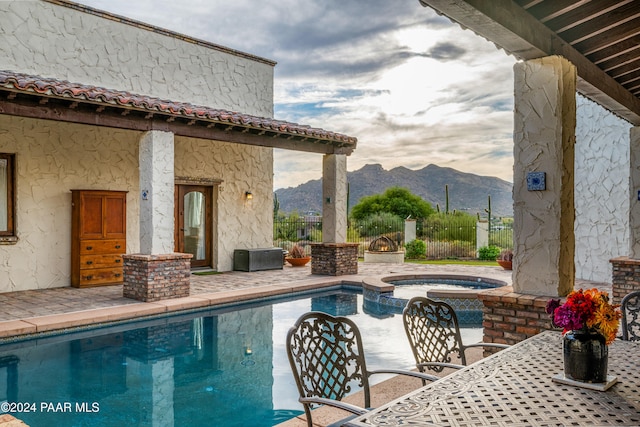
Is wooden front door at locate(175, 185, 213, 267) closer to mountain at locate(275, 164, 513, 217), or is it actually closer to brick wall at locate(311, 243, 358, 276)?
brick wall at locate(311, 243, 358, 276)

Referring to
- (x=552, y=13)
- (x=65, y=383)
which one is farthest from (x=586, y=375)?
(x=65, y=383)

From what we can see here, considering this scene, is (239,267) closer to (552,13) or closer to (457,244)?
(457,244)

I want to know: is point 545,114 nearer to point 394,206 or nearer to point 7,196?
point 7,196

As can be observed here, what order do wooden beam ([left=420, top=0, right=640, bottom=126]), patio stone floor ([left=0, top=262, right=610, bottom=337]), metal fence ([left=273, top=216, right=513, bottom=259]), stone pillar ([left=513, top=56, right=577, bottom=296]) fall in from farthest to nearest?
metal fence ([left=273, top=216, right=513, bottom=259]), patio stone floor ([left=0, top=262, right=610, bottom=337]), stone pillar ([left=513, top=56, right=577, bottom=296]), wooden beam ([left=420, top=0, right=640, bottom=126])

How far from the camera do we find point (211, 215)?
12727 mm

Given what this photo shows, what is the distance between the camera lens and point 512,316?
426 cm

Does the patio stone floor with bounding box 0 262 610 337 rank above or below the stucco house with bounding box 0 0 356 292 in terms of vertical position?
below

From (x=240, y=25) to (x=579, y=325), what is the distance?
47.1 feet

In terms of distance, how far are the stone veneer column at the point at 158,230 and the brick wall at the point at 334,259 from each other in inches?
152

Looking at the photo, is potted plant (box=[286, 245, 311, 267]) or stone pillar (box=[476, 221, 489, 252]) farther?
stone pillar (box=[476, 221, 489, 252])

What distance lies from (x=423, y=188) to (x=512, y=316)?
1834 inches

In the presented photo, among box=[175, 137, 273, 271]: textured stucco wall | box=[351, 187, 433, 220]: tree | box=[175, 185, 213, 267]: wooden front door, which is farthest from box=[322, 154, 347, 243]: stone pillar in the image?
box=[351, 187, 433, 220]: tree

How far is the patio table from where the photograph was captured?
1854mm

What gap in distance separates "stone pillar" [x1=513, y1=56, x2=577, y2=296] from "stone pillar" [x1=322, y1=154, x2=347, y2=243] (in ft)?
24.8
